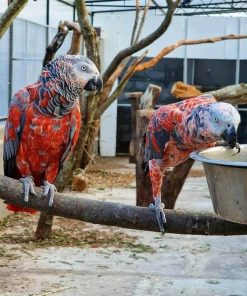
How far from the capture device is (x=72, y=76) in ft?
10.1

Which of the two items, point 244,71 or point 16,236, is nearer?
point 16,236

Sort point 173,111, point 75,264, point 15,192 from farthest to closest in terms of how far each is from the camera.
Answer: point 75,264 < point 173,111 < point 15,192

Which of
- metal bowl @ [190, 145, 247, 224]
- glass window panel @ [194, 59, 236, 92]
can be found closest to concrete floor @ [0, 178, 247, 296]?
metal bowl @ [190, 145, 247, 224]

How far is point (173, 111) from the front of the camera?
314cm

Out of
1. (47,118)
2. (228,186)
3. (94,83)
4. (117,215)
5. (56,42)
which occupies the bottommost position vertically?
(117,215)

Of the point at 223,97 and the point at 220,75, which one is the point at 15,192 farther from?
the point at 220,75

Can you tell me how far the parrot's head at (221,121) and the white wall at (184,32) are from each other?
977cm

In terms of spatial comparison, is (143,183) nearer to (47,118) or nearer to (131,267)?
(131,267)

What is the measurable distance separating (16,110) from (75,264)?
6.93 ft

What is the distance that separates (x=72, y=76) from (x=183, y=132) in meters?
0.62

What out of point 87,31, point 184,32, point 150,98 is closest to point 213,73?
point 184,32

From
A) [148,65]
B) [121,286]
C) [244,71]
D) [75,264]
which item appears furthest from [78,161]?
[244,71]

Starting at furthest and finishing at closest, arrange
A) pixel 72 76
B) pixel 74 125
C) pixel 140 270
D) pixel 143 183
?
pixel 143 183 → pixel 140 270 → pixel 74 125 → pixel 72 76

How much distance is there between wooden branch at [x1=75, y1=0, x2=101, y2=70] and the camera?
5.37 metres
